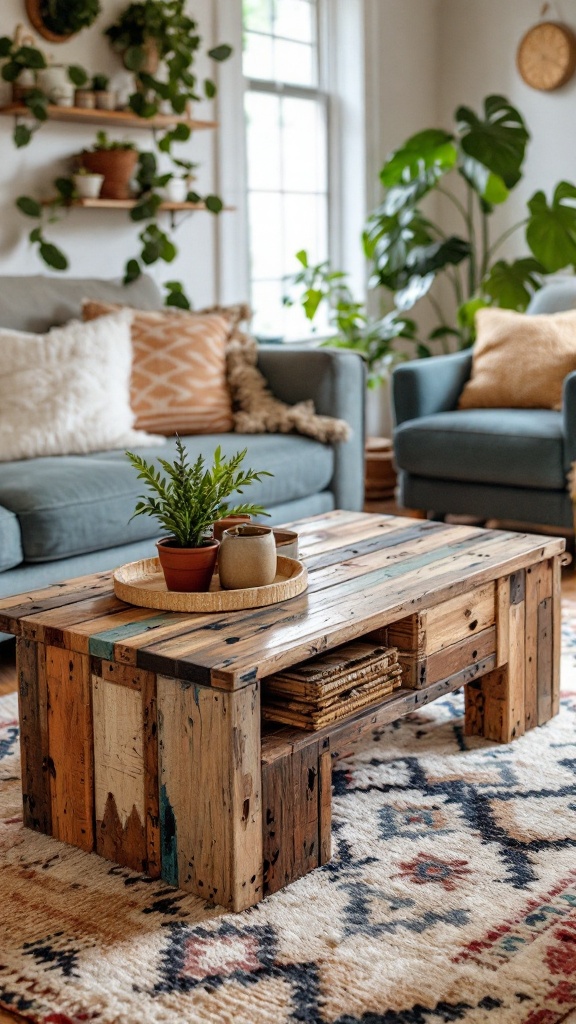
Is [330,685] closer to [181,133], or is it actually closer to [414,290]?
[181,133]

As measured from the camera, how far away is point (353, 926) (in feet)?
5.60

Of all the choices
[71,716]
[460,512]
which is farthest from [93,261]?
[71,716]

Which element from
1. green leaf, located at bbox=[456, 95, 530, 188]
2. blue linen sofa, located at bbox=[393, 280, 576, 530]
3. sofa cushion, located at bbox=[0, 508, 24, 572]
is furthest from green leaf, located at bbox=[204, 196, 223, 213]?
sofa cushion, located at bbox=[0, 508, 24, 572]

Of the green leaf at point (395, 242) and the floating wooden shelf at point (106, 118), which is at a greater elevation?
the floating wooden shelf at point (106, 118)

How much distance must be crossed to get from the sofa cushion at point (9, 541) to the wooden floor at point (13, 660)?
284 millimetres

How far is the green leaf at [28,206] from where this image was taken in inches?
Answer: 153

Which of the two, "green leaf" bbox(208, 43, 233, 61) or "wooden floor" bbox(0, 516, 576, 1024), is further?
"green leaf" bbox(208, 43, 233, 61)

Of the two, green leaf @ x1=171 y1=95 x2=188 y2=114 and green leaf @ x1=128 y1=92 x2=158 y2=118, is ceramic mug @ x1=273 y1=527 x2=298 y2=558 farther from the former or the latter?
green leaf @ x1=171 y1=95 x2=188 y2=114

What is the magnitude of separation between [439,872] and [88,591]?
2.58 ft

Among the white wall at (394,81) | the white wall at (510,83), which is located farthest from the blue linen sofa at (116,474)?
the white wall at (510,83)

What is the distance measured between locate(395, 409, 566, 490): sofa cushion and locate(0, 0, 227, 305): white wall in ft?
3.97

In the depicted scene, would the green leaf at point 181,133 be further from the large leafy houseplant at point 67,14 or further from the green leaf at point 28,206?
the green leaf at point 28,206

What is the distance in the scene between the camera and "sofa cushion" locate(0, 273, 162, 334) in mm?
3559

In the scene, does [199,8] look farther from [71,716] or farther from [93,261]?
[71,716]
